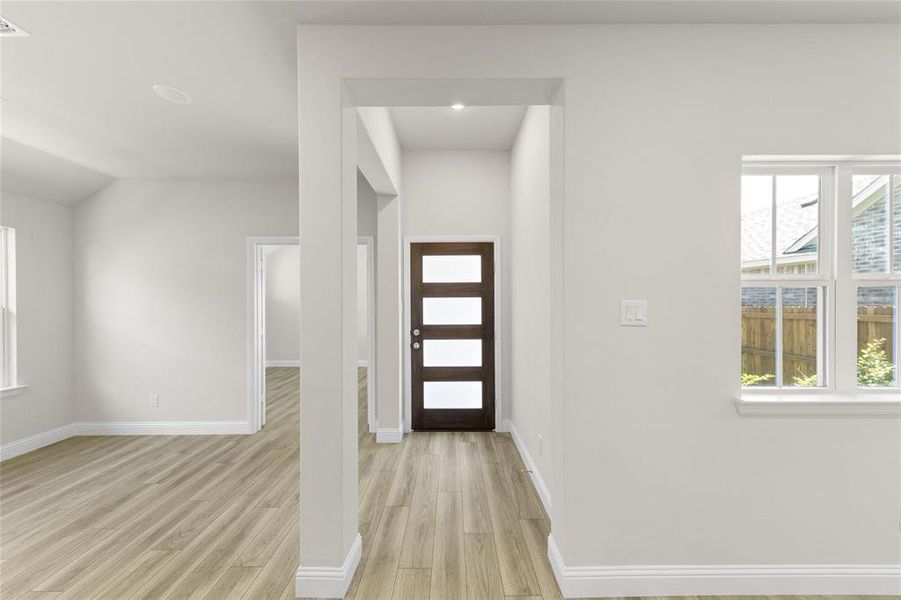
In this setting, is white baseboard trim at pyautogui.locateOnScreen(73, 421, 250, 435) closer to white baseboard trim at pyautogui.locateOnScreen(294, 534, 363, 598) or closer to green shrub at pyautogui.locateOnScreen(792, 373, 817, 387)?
white baseboard trim at pyautogui.locateOnScreen(294, 534, 363, 598)

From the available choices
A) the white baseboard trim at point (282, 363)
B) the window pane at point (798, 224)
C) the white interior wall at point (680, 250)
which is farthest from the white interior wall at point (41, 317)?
the window pane at point (798, 224)

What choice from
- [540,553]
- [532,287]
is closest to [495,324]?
[532,287]

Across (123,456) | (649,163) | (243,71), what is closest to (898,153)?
(649,163)

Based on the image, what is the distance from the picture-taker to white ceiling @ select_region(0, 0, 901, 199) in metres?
1.97

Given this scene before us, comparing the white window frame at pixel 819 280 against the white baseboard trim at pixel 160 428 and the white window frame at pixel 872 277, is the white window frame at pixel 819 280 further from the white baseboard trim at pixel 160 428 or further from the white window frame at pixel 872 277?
the white baseboard trim at pixel 160 428

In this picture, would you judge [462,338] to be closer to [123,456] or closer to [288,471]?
[288,471]

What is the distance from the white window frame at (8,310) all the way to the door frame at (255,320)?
1.97m

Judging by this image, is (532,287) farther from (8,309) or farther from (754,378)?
(8,309)

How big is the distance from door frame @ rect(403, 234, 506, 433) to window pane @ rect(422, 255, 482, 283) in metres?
0.18

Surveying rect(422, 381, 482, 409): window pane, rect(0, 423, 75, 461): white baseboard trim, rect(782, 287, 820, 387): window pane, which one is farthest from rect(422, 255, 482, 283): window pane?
rect(0, 423, 75, 461): white baseboard trim

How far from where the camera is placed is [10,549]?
254cm

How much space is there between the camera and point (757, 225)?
2227mm

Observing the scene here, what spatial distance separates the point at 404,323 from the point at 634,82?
317cm

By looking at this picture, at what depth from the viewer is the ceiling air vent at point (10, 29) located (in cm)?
209
